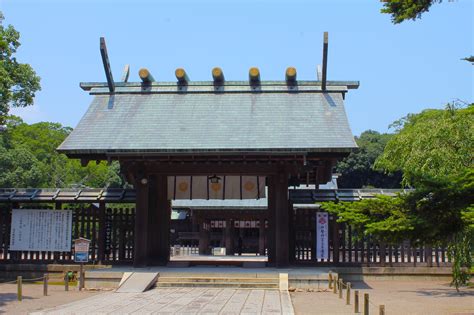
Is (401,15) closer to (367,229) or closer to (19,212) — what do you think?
(367,229)

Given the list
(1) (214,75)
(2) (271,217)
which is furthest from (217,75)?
(2) (271,217)

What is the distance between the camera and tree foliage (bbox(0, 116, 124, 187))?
1997 inches

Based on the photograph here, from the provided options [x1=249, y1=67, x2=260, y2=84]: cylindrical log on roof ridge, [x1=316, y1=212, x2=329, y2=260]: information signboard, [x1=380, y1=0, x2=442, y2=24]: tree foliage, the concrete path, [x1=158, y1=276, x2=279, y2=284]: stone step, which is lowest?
the concrete path

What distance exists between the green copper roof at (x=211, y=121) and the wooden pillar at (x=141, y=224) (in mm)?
1781

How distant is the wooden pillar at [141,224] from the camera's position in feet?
59.8

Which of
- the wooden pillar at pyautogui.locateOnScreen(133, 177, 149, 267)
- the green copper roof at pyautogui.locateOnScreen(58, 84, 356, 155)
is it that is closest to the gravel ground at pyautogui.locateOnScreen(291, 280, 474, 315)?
the green copper roof at pyautogui.locateOnScreen(58, 84, 356, 155)

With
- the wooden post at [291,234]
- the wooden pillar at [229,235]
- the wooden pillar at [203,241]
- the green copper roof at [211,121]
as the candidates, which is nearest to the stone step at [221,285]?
the wooden post at [291,234]

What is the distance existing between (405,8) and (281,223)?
9.74 metres

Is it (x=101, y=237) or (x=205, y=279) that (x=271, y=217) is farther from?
(x=101, y=237)

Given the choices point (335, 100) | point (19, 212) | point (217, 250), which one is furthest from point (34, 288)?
point (217, 250)

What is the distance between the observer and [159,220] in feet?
65.8

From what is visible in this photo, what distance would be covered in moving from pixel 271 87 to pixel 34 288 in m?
10.6

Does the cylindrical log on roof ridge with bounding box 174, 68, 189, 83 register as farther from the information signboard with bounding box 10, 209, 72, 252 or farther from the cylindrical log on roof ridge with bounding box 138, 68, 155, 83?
the information signboard with bounding box 10, 209, 72, 252

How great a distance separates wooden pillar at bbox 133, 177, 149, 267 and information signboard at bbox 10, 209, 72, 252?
10.4 feet
